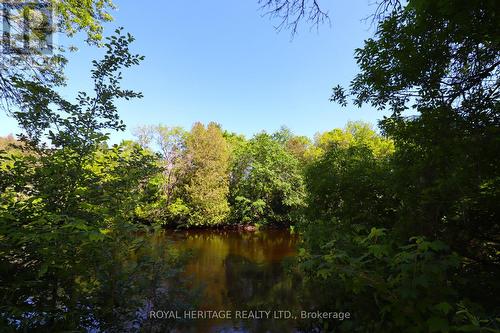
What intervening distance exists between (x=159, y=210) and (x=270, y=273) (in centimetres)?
713

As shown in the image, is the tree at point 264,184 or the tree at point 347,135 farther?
the tree at point 347,135

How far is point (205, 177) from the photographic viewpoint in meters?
22.5

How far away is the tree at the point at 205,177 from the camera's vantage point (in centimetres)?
2208

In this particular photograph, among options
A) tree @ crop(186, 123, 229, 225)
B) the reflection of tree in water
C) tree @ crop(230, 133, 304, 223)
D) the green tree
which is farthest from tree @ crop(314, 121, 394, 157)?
the green tree

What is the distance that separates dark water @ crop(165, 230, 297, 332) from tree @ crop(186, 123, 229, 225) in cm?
353

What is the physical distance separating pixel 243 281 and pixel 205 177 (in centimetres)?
1322

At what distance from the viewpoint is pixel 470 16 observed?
2.90 metres

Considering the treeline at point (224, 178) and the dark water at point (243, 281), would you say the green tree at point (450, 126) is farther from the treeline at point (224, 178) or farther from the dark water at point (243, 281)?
the treeline at point (224, 178)

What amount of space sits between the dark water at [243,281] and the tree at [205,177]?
3532 millimetres

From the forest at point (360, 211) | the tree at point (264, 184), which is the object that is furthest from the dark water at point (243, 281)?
the tree at point (264, 184)

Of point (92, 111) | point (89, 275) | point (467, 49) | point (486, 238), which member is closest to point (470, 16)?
point (467, 49)

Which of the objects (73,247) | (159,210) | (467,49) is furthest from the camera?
(159,210)

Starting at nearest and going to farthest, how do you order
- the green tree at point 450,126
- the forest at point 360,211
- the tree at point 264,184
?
the forest at point 360,211 < the green tree at point 450,126 < the tree at point 264,184

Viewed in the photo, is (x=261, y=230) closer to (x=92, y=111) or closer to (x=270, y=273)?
(x=270, y=273)
